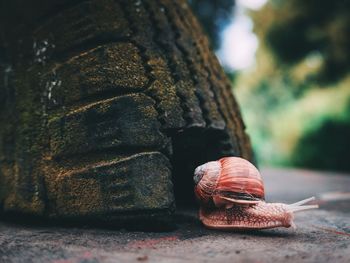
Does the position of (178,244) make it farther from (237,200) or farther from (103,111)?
(103,111)

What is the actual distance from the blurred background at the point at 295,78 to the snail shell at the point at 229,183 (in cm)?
643

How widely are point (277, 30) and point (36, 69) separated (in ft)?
32.9

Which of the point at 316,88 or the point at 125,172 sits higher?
the point at 316,88

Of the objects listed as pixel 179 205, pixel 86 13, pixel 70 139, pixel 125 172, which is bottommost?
pixel 179 205

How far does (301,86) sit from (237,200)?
30.1 ft

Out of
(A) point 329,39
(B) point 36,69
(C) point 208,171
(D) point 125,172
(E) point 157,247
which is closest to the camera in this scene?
(E) point 157,247

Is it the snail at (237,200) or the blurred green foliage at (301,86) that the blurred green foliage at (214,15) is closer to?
the blurred green foliage at (301,86)

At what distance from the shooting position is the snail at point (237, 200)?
1.97m

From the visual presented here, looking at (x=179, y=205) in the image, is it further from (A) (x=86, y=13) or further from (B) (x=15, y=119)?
(A) (x=86, y=13)

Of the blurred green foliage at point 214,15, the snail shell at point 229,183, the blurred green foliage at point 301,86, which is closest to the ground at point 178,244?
the snail shell at point 229,183

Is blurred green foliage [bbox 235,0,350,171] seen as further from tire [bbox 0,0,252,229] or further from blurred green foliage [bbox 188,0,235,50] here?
tire [bbox 0,0,252,229]

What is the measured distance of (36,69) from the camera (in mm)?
2244

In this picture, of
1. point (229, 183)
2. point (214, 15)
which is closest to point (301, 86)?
point (214, 15)

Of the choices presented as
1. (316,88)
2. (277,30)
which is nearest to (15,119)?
(316,88)
